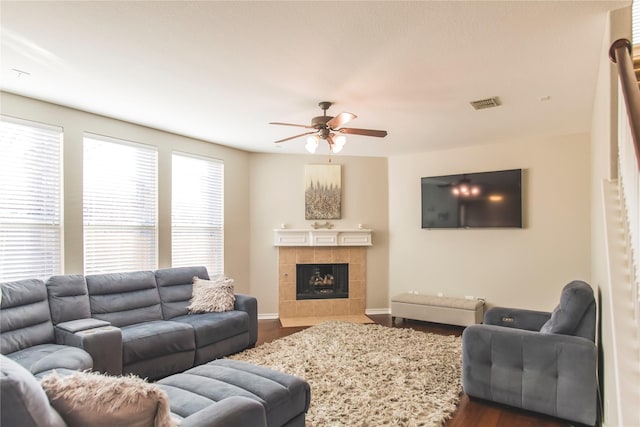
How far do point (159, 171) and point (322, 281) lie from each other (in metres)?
3.13

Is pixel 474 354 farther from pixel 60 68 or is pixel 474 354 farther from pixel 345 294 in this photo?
pixel 60 68

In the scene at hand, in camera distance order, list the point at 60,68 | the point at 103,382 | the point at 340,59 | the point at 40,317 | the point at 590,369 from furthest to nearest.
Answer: the point at 40,317, the point at 60,68, the point at 340,59, the point at 590,369, the point at 103,382

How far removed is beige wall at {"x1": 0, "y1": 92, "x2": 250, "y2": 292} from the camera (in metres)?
3.68

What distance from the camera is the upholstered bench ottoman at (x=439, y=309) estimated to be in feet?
16.2

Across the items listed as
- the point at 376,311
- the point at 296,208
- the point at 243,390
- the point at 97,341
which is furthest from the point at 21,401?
the point at 376,311

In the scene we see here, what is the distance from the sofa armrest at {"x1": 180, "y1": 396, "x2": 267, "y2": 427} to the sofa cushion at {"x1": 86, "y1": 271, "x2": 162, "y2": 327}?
246cm

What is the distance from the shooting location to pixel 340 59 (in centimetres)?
268

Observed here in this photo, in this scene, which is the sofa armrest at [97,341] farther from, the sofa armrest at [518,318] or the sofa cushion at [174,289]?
the sofa armrest at [518,318]

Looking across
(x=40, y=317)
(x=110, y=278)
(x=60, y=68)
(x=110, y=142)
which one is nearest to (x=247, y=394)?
(x=40, y=317)

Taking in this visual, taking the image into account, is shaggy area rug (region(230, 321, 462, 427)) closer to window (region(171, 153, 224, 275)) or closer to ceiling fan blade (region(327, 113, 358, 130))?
window (region(171, 153, 224, 275))

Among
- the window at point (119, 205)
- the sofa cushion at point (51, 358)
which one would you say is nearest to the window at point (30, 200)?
the window at point (119, 205)

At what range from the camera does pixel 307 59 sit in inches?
106

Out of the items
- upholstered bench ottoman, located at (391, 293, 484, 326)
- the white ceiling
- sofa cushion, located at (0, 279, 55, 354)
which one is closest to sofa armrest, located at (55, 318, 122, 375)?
sofa cushion, located at (0, 279, 55, 354)

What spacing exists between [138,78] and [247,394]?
103 inches
